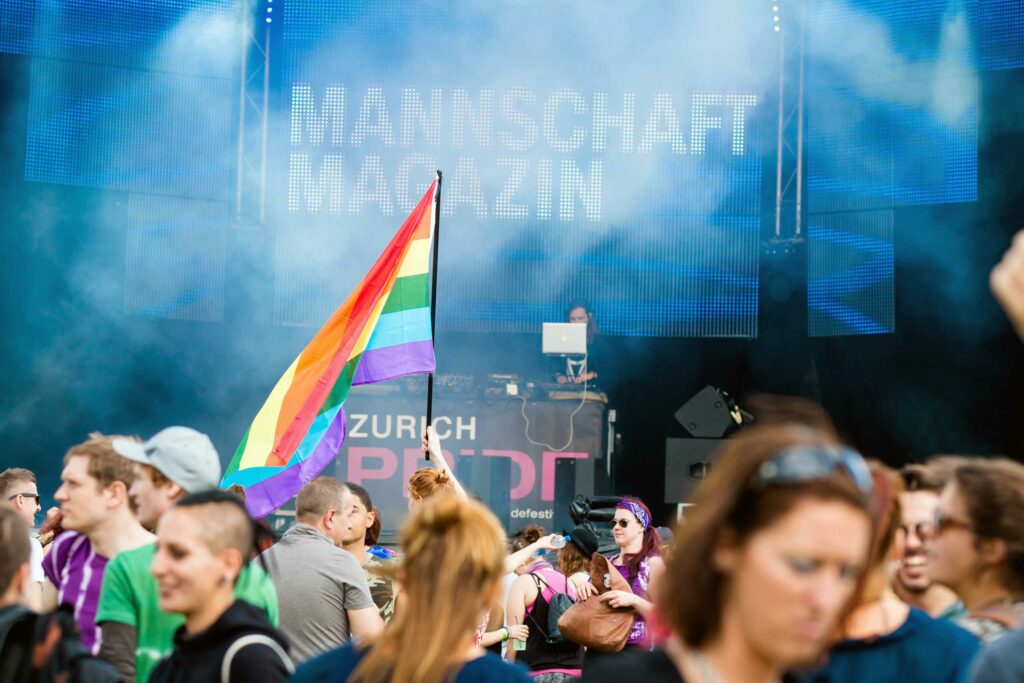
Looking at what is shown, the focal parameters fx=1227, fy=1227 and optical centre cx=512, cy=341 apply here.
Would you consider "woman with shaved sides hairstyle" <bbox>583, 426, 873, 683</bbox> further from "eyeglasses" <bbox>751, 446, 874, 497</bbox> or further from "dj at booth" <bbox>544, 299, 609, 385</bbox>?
"dj at booth" <bbox>544, 299, 609, 385</bbox>

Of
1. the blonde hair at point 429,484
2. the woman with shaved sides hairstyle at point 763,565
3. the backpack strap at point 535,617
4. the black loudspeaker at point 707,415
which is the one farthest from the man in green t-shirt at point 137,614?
the black loudspeaker at point 707,415

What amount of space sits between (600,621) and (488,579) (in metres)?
3.43

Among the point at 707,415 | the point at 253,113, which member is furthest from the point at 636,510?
the point at 253,113

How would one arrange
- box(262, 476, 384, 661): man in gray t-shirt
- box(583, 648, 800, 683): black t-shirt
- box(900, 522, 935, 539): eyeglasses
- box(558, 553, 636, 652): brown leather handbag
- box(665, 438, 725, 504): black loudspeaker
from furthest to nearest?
box(665, 438, 725, 504): black loudspeaker
box(558, 553, 636, 652): brown leather handbag
box(262, 476, 384, 661): man in gray t-shirt
box(900, 522, 935, 539): eyeglasses
box(583, 648, 800, 683): black t-shirt

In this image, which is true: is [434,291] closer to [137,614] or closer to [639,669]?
[137,614]

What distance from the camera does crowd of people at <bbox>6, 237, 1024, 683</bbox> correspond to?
189 centimetres

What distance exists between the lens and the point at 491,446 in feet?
37.1

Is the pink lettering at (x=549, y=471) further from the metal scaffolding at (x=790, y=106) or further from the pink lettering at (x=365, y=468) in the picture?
the metal scaffolding at (x=790, y=106)

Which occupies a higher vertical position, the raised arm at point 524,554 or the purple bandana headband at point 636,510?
the purple bandana headband at point 636,510

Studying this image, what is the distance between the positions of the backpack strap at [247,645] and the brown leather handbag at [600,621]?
120 inches

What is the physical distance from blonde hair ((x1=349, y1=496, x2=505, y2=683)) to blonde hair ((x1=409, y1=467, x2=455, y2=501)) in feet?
10.7

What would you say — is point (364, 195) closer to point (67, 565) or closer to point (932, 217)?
point (932, 217)

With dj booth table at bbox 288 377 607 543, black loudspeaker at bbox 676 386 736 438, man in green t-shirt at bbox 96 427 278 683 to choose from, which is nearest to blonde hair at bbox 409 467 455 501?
man in green t-shirt at bbox 96 427 278 683

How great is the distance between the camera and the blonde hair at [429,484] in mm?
5845
